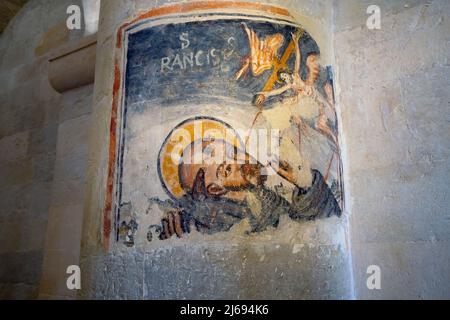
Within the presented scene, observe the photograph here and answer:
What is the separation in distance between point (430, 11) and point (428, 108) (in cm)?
57

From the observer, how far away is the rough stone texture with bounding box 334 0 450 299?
2.17 metres

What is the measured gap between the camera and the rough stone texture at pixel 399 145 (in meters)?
2.17

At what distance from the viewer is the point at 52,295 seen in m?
3.03

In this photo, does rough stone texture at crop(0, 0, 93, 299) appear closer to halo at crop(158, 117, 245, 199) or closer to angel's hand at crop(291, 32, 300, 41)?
halo at crop(158, 117, 245, 199)

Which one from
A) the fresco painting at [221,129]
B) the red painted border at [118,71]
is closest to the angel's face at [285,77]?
the fresco painting at [221,129]

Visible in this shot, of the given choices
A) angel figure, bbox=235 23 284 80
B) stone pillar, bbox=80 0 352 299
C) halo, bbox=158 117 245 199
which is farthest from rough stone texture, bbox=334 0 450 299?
halo, bbox=158 117 245 199

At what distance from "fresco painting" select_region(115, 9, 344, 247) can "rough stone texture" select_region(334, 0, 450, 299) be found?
0.99ft

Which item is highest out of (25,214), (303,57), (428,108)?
(303,57)

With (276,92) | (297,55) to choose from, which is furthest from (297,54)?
(276,92)

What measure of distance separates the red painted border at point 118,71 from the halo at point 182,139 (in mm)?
286

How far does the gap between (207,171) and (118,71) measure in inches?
Answer: 30.9

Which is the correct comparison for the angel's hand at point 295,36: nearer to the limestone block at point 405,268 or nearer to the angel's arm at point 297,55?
the angel's arm at point 297,55
